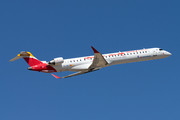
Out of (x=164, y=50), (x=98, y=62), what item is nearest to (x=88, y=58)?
(x=98, y=62)

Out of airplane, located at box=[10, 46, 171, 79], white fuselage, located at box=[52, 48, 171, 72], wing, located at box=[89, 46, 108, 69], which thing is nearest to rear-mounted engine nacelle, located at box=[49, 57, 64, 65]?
airplane, located at box=[10, 46, 171, 79]

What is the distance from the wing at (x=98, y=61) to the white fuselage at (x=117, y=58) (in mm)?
1084

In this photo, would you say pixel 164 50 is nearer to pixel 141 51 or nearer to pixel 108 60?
pixel 141 51

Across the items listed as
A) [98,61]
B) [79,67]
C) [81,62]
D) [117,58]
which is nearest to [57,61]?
[79,67]

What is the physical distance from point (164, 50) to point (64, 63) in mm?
18106

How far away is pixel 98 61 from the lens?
Answer: 3650 centimetres

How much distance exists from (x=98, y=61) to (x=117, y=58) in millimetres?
4052

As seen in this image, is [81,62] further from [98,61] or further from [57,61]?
[57,61]

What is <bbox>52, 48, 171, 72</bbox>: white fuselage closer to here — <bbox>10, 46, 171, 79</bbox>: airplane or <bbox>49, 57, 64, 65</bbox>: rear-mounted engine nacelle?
<bbox>10, 46, 171, 79</bbox>: airplane

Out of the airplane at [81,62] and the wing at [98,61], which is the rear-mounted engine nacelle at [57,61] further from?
the wing at [98,61]

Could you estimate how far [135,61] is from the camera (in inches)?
1597

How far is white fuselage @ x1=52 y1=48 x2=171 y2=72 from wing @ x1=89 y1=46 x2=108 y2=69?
3.56 ft

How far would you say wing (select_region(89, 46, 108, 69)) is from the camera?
35.3 m

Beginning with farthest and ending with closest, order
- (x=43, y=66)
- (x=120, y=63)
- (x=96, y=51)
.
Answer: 1. (x=120, y=63)
2. (x=43, y=66)
3. (x=96, y=51)
